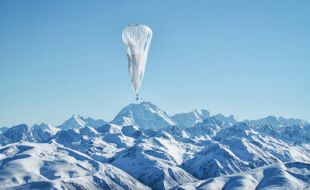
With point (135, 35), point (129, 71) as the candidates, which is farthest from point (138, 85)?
point (135, 35)

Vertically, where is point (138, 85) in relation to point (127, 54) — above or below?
below

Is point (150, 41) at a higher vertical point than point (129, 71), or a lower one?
higher

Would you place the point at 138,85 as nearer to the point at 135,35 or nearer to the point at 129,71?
the point at 129,71

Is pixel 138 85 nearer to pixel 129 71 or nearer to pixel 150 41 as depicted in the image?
pixel 129 71

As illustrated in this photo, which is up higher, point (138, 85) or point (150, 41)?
point (150, 41)
